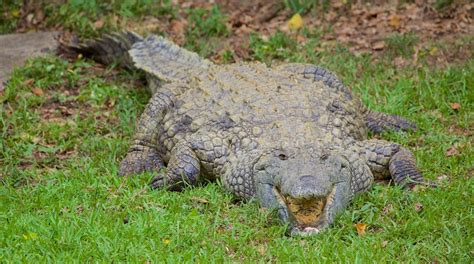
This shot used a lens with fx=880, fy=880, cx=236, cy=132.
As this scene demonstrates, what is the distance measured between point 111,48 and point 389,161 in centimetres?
406

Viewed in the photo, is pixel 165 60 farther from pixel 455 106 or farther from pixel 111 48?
pixel 455 106

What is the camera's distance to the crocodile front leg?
278 inches

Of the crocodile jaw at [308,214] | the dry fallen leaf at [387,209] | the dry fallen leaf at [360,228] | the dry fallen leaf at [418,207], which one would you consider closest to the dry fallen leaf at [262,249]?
the crocodile jaw at [308,214]

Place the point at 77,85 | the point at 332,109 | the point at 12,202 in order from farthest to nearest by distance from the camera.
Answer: the point at 77,85 < the point at 332,109 < the point at 12,202

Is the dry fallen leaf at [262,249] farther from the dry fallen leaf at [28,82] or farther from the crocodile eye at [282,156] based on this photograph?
the dry fallen leaf at [28,82]

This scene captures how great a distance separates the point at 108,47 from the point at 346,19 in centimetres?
295

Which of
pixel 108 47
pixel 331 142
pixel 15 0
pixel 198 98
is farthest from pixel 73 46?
pixel 331 142

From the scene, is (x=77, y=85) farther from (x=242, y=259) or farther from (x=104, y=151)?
(x=242, y=259)

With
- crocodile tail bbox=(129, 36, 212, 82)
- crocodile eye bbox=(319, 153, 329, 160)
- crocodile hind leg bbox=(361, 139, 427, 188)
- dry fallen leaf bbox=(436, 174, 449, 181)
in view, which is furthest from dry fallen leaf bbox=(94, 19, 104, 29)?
dry fallen leaf bbox=(436, 174, 449, 181)

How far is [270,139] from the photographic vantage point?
22.6ft

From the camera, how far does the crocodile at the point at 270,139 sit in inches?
245

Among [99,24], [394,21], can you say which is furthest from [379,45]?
[99,24]

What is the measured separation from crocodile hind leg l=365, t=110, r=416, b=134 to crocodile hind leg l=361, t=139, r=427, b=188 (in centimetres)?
106

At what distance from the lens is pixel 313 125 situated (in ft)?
23.1
